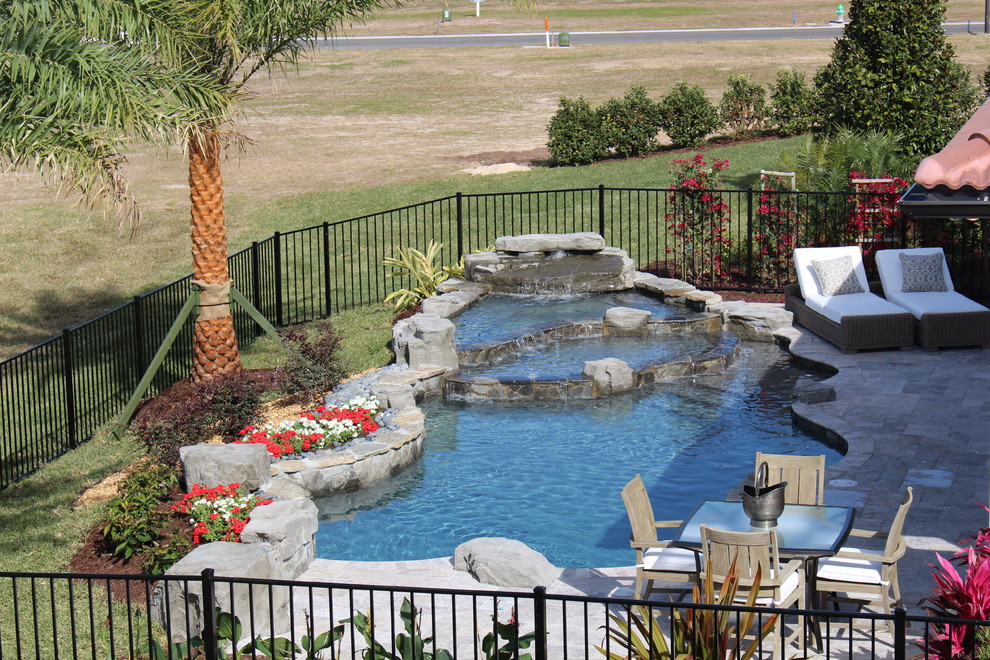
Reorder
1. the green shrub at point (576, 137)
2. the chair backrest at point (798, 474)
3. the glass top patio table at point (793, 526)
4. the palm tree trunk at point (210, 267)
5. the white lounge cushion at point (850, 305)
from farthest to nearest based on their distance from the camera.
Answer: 1. the green shrub at point (576, 137)
2. the white lounge cushion at point (850, 305)
3. the palm tree trunk at point (210, 267)
4. the chair backrest at point (798, 474)
5. the glass top patio table at point (793, 526)

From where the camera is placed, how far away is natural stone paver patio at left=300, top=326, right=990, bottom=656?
896 centimetres

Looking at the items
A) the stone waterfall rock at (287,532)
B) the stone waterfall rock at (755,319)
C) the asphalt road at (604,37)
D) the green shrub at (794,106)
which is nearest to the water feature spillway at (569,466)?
the stone waterfall rock at (287,532)

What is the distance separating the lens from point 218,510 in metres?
9.63

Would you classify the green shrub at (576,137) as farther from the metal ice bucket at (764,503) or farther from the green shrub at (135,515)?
the metal ice bucket at (764,503)

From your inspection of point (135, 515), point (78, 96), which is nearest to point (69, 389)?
point (135, 515)

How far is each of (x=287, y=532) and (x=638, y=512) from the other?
2.77 m

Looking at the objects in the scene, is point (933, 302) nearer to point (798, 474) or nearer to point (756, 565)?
point (798, 474)

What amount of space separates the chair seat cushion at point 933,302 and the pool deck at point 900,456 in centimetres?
52

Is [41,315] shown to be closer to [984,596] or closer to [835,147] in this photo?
[835,147]

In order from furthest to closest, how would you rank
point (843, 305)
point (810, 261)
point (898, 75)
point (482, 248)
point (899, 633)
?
point (482, 248), point (898, 75), point (810, 261), point (843, 305), point (899, 633)

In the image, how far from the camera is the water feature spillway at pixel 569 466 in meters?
10.2

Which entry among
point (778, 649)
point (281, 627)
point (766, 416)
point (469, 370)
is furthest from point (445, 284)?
point (778, 649)

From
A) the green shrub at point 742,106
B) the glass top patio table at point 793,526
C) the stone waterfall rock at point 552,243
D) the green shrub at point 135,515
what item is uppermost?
the green shrub at point 742,106

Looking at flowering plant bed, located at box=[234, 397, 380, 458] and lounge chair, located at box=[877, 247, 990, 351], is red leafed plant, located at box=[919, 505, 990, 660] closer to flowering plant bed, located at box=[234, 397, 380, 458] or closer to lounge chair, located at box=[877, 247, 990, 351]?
flowering plant bed, located at box=[234, 397, 380, 458]
